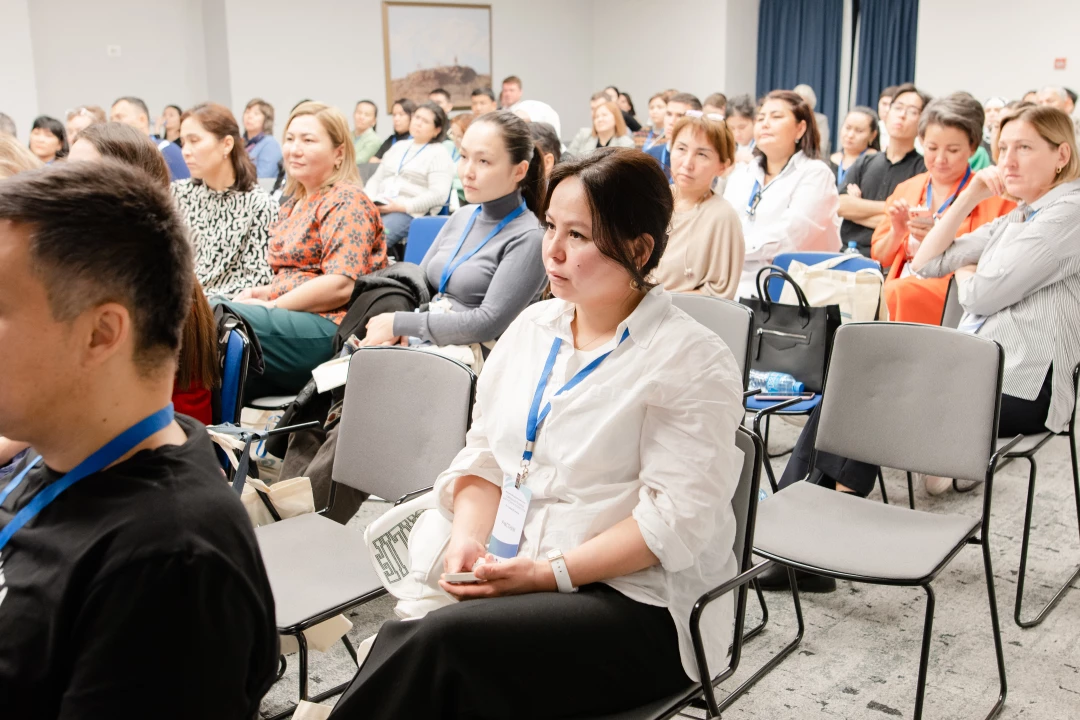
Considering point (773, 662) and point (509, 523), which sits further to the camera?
point (773, 662)

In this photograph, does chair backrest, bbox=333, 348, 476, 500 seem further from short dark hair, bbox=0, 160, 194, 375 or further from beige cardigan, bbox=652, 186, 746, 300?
beige cardigan, bbox=652, 186, 746, 300

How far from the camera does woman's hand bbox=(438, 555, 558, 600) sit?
1.52 m

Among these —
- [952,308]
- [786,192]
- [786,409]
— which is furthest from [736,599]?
[786,192]

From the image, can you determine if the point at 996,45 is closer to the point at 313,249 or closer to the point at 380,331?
the point at 313,249

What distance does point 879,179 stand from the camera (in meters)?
5.18

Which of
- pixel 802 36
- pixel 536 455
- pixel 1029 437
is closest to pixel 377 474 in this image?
pixel 536 455

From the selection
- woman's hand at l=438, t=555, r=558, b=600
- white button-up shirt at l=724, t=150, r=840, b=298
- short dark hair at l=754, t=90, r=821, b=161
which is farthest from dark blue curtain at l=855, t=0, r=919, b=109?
woman's hand at l=438, t=555, r=558, b=600

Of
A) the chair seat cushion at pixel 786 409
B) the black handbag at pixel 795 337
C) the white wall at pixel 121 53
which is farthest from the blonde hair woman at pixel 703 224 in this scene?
the white wall at pixel 121 53

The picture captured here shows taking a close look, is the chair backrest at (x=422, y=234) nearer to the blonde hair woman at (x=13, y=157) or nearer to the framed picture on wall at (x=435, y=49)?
the blonde hair woman at (x=13, y=157)

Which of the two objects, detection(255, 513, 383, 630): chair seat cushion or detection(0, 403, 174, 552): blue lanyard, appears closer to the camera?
detection(0, 403, 174, 552): blue lanyard

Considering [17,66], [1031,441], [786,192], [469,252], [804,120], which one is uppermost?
[17,66]

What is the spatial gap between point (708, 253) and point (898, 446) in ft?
4.08

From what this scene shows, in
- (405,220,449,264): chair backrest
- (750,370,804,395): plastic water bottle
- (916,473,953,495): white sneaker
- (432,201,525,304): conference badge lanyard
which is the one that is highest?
(432,201,525,304): conference badge lanyard

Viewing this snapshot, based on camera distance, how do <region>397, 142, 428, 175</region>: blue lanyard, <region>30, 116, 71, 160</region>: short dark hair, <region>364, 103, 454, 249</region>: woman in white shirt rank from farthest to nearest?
<region>397, 142, 428, 175</region>: blue lanyard, <region>30, 116, 71, 160</region>: short dark hair, <region>364, 103, 454, 249</region>: woman in white shirt
